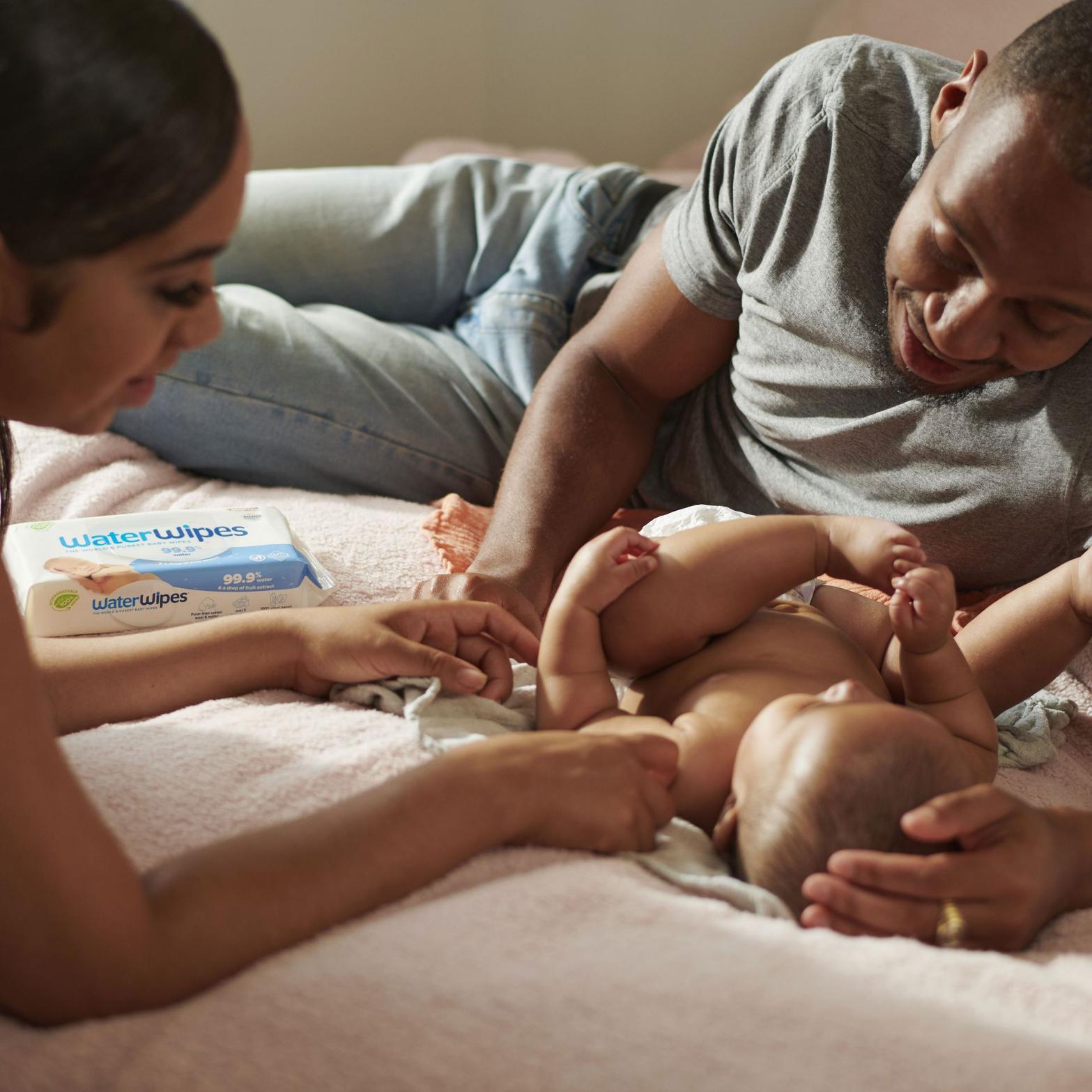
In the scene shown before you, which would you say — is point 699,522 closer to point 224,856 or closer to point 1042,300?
point 1042,300

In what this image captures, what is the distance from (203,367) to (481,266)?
1.41 ft

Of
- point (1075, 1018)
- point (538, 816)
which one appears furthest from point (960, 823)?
point (538, 816)

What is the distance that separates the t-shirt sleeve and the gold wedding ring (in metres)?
0.76

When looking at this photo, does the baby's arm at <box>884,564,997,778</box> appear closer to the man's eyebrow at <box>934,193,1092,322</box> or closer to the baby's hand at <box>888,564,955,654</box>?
the baby's hand at <box>888,564,955,654</box>

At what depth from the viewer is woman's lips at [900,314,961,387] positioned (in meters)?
1.09

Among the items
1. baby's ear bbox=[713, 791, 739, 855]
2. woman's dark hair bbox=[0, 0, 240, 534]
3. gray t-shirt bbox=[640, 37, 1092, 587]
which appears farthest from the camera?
gray t-shirt bbox=[640, 37, 1092, 587]

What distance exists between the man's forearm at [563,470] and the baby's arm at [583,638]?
0.24 meters

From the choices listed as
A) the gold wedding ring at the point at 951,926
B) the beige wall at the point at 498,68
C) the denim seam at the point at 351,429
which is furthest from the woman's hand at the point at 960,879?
the beige wall at the point at 498,68

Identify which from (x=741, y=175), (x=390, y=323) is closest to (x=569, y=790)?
(x=741, y=175)

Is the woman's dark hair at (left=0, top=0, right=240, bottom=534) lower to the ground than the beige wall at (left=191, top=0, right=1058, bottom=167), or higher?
higher

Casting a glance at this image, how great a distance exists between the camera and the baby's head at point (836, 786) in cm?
73

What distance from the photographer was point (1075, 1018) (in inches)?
24.8

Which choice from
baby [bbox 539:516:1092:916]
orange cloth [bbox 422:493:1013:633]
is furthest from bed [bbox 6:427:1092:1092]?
orange cloth [bbox 422:493:1013:633]

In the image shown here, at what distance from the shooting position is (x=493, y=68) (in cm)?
233
